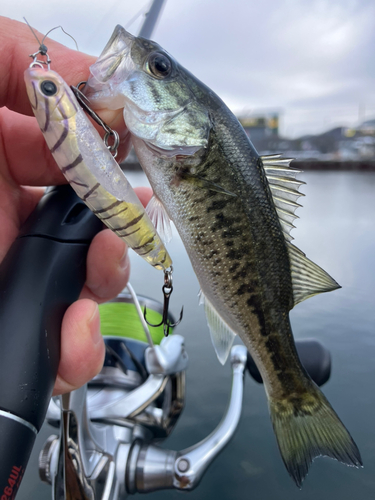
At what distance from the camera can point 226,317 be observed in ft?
3.60

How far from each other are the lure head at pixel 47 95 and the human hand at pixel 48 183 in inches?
10.5

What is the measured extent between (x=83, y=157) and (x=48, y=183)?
28.2 inches

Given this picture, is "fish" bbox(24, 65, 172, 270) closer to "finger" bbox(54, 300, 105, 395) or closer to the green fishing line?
"finger" bbox(54, 300, 105, 395)

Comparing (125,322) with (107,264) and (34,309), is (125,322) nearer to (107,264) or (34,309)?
(107,264)

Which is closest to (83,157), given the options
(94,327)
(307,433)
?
(94,327)

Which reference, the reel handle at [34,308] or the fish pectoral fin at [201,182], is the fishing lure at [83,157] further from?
the reel handle at [34,308]

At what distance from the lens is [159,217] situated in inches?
39.1

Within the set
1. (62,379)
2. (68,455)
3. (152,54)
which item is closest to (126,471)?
(68,455)

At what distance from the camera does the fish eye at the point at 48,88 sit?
24.9 inches

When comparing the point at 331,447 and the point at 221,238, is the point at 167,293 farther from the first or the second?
the point at 331,447

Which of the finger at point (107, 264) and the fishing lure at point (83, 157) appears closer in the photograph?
the fishing lure at point (83, 157)

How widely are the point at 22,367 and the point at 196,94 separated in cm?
81

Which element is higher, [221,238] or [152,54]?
Answer: [152,54]

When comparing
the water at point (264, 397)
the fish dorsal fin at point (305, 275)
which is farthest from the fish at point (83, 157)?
the water at point (264, 397)
